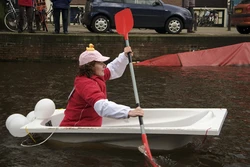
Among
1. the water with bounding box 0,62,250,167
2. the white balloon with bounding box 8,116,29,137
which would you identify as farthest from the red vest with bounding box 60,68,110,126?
the white balloon with bounding box 8,116,29,137

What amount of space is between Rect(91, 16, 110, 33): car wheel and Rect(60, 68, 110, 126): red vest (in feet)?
30.7

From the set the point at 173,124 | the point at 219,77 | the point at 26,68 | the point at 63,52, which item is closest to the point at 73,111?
Answer: the point at 173,124

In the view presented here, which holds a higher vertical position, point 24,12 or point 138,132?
point 24,12

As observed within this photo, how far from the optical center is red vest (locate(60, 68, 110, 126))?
445 cm

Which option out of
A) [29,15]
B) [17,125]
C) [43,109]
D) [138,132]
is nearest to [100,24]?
[29,15]

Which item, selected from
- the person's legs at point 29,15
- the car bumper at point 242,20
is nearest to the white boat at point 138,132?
the person's legs at point 29,15

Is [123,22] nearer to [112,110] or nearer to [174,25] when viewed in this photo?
[112,110]

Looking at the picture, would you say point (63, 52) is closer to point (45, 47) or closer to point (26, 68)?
point (45, 47)

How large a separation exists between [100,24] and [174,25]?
236cm

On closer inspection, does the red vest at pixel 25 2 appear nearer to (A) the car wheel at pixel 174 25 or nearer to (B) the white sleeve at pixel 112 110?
(A) the car wheel at pixel 174 25

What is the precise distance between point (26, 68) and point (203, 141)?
742 cm

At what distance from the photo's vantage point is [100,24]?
14.1m

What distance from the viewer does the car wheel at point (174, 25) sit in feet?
46.8

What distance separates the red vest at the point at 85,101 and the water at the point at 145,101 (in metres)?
0.27
